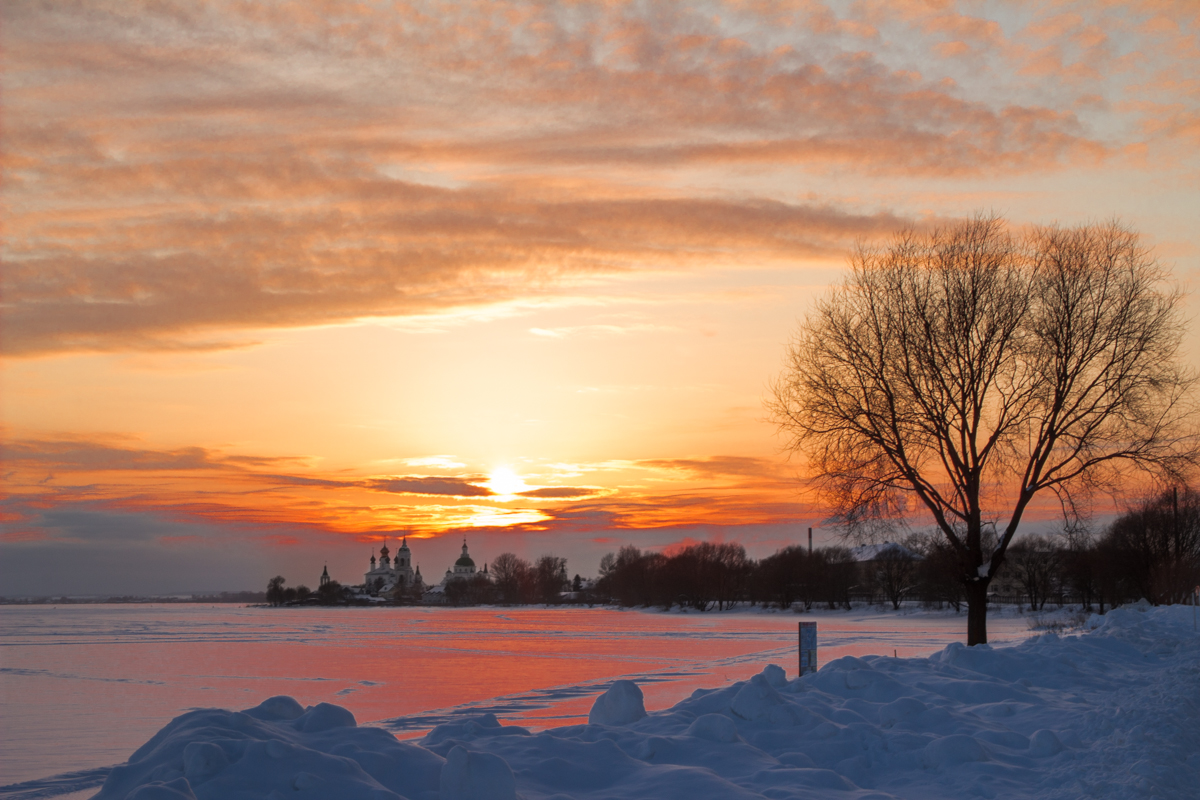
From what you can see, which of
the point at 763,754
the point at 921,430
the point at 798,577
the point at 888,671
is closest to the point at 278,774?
the point at 763,754

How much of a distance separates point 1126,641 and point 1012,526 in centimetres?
341

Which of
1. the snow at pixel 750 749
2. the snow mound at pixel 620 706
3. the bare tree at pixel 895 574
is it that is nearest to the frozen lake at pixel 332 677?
the snow mound at pixel 620 706

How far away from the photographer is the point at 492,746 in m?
8.65

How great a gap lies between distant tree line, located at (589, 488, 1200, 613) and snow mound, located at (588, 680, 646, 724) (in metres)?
18.9

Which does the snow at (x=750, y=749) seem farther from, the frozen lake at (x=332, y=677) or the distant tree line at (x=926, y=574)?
the distant tree line at (x=926, y=574)

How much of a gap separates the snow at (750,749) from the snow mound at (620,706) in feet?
0.05

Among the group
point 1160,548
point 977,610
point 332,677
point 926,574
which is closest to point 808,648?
point 977,610

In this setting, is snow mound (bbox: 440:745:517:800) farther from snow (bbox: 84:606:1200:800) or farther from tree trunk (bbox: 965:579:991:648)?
tree trunk (bbox: 965:579:991:648)

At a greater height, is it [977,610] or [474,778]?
[977,610]

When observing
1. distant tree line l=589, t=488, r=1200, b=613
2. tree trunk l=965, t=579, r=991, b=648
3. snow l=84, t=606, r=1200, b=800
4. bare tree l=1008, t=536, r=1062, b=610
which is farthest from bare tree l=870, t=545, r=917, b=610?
snow l=84, t=606, r=1200, b=800

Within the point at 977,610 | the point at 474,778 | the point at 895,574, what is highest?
the point at 977,610

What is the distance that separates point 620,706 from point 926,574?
89.5 metres

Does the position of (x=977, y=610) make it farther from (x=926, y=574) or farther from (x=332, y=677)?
→ (x=926, y=574)

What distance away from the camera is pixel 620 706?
34.7ft
